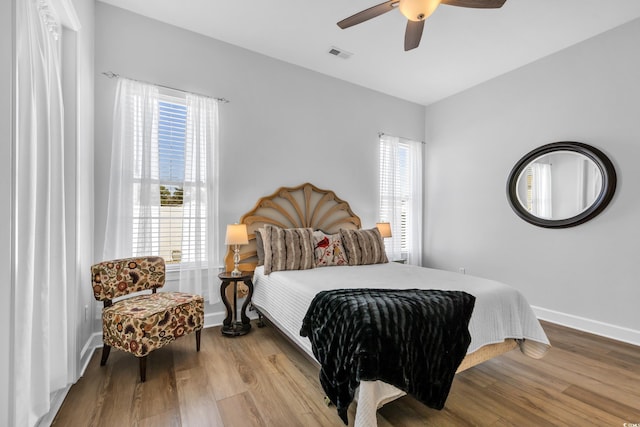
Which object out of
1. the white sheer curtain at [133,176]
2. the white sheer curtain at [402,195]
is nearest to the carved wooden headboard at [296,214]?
the white sheer curtain at [402,195]

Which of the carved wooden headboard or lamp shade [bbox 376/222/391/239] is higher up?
the carved wooden headboard

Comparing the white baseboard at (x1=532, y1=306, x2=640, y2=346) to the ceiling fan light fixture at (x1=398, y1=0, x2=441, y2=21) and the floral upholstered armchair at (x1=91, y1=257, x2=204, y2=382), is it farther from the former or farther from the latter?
the floral upholstered armchair at (x1=91, y1=257, x2=204, y2=382)

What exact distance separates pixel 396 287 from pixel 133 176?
8.32ft

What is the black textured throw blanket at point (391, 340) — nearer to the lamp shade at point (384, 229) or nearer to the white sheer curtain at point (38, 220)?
the white sheer curtain at point (38, 220)

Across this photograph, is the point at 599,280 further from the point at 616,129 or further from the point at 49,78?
the point at 49,78

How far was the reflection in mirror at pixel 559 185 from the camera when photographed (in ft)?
10.4

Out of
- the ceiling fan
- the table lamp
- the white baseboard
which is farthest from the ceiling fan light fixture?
the white baseboard

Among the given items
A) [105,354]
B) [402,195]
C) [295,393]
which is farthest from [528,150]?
[105,354]

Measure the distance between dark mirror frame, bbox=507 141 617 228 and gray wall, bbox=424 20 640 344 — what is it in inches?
2.9

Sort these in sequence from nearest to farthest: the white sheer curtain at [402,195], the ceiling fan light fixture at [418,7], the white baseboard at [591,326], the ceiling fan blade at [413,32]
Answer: the ceiling fan light fixture at [418,7] → the ceiling fan blade at [413,32] → the white baseboard at [591,326] → the white sheer curtain at [402,195]

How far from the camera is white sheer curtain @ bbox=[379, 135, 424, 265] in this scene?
451cm

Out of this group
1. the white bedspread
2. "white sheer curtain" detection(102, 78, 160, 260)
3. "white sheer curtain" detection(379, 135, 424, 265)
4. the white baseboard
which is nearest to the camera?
the white bedspread

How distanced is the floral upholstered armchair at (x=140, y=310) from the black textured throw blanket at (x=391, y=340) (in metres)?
1.04

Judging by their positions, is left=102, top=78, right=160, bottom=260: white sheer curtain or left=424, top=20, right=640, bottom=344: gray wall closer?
left=102, top=78, right=160, bottom=260: white sheer curtain
